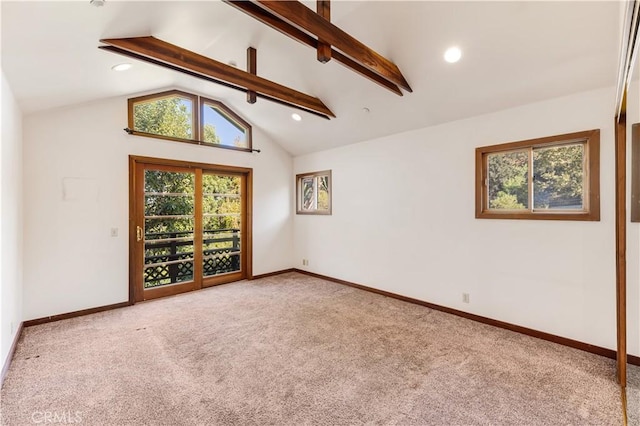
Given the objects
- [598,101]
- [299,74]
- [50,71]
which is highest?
[299,74]

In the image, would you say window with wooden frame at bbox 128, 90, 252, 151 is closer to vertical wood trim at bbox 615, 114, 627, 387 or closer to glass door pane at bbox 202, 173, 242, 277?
glass door pane at bbox 202, 173, 242, 277

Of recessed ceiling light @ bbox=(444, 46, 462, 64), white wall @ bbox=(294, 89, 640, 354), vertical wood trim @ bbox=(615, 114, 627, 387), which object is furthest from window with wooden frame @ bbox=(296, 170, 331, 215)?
vertical wood trim @ bbox=(615, 114, 627, 387)

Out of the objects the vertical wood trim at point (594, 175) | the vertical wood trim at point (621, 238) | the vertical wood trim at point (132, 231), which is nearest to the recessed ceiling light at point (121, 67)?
the vertical wood trim at point (132, 231)

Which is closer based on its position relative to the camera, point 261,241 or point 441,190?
point 441,190

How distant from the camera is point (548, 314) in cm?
302

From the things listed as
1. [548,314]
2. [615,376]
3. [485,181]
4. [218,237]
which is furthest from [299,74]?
[615,376]

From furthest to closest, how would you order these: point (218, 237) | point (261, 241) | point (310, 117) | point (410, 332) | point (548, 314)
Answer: point (261, 241) < point (218, 237) < point (310, 117) < point (410, 332) < point (548, 314)

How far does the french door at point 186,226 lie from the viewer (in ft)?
14.2

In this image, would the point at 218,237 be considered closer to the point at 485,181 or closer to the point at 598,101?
the point at 485,181

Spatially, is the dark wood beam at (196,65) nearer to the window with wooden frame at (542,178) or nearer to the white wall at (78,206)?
the white wall at (78,206)

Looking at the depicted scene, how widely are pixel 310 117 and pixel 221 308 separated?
332 cm

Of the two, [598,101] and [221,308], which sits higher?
[598,101]

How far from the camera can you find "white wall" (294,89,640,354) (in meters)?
2.76

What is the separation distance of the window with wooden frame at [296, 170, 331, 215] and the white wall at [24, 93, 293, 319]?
8.55 ft
